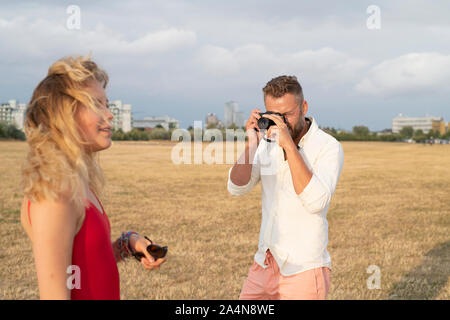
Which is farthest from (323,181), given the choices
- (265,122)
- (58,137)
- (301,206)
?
(58,137)

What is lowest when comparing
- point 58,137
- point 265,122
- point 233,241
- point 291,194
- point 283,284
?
point 233,241

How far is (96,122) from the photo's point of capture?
1.88 m

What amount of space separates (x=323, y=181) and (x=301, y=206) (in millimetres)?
234

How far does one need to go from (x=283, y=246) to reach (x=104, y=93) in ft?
5.48

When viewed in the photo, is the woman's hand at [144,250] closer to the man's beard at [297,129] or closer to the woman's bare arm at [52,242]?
the woman's bare arm at [52,242]

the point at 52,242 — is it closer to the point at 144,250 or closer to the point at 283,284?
the point at 144,250

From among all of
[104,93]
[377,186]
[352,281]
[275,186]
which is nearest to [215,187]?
[377,186]

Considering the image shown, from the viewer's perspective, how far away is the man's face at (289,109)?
307cm

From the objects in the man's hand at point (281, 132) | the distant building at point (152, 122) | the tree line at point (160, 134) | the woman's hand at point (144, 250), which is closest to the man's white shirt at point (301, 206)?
the man's hand at point (281, 132)

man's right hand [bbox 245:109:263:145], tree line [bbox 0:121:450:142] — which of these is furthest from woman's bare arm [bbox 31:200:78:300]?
tree line [bbox 0:121:450:142]

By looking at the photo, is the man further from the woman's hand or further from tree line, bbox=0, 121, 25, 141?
tree line, bbox=0, 121, 25, 141

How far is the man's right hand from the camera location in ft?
10.1

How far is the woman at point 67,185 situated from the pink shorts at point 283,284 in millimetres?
1343

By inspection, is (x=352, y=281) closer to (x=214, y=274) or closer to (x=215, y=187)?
(x=214, y=274)
